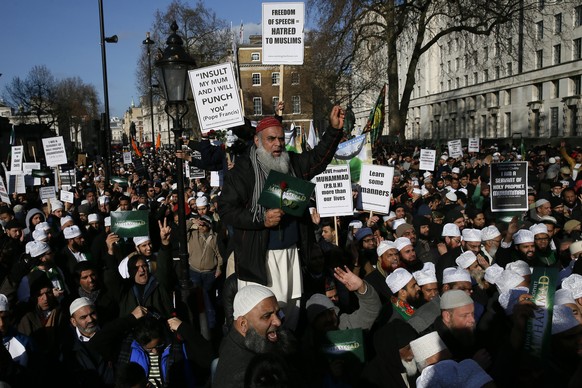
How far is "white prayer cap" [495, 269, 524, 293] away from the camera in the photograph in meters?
4.99

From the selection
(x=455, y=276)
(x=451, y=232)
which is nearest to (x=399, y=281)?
(x=455, y=276)

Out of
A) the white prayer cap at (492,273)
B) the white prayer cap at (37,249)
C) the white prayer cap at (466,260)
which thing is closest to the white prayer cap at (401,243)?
the white prayer cap at (466,260)

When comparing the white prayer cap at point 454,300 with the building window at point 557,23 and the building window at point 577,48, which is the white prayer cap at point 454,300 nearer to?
the building window at point 577,48

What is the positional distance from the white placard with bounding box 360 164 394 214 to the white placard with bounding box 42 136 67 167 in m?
8.62

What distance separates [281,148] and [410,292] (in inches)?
75.6

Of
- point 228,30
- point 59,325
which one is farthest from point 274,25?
point 228,30

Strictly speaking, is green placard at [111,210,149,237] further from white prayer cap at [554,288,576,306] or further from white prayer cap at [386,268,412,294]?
white prayer cap at [554,288,576,306]

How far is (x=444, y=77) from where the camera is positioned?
72.2 m

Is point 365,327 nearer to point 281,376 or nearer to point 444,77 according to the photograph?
point 281,376

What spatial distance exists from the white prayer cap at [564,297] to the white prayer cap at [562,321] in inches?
9.6

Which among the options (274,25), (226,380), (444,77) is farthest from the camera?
(444,77)

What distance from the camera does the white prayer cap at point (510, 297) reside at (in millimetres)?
4692

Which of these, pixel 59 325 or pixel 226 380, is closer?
pixel 226 380

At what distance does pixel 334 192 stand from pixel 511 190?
2980 millimetres
